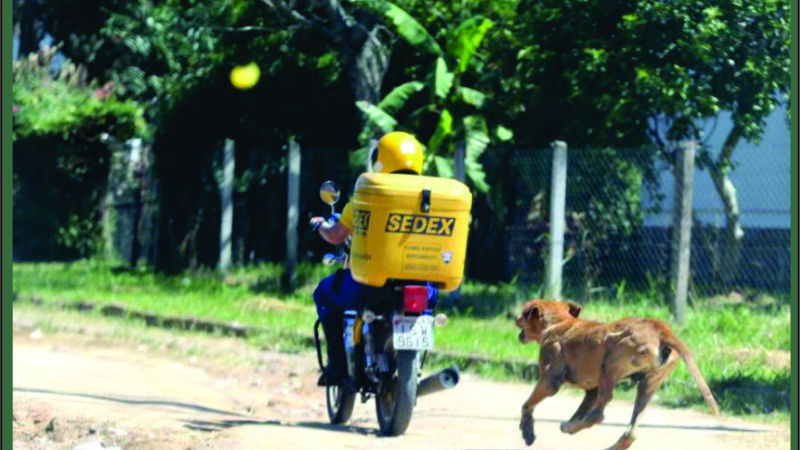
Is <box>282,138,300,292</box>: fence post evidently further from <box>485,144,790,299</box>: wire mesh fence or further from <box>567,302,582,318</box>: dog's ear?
<box>567,302,582,318</box>: dog's ear

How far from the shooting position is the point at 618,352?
7.30 meters

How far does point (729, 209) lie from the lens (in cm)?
1490

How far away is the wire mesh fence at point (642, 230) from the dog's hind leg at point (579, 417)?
5.78 m

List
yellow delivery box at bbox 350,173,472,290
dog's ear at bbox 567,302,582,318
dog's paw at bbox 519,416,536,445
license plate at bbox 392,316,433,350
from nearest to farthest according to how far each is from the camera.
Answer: dog's paw at bbox 519,416,536,445
yellow delivery box at bbox 350,173,472,290
dog's ear at bbox 567,302,582,318
license plate at bbox 392,316,433,350

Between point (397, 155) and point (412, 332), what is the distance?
3.42 feet

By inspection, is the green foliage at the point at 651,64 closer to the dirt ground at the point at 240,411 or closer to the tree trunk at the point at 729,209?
the tree trunk at the point at 729,209

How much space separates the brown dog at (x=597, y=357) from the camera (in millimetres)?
7273

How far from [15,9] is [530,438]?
24.2 meters

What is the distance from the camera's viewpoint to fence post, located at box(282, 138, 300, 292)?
17312 millimetres

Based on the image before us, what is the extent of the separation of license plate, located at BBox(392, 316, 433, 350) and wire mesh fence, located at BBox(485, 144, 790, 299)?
563 centimetres

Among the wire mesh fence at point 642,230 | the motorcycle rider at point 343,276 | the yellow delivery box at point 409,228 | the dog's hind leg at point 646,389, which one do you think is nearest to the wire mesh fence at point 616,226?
the wire mesh fence at point 642,230

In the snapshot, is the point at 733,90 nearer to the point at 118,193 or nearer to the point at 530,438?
the point at 530,438

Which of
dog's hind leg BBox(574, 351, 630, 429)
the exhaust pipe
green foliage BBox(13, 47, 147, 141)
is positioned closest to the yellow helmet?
the exhaust pipe

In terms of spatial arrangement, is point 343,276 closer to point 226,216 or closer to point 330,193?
point 330,193
